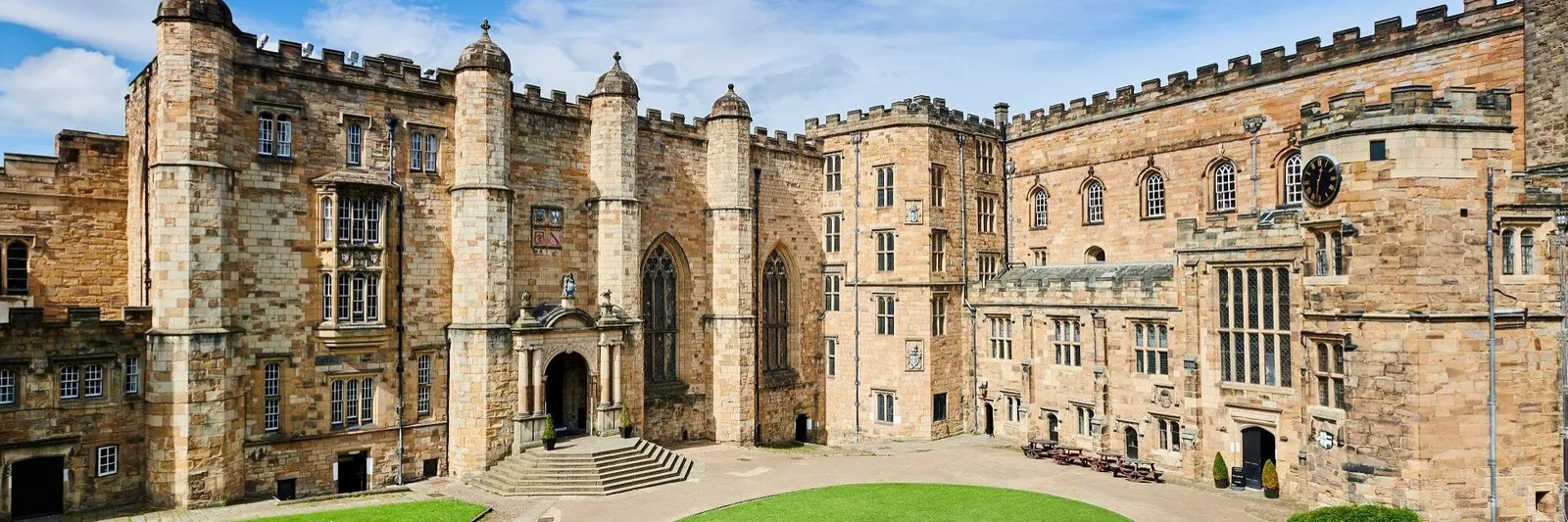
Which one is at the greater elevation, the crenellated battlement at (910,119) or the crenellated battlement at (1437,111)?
the crenellated battlement at (910,119)

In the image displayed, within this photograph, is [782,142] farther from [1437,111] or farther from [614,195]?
[1437,111]

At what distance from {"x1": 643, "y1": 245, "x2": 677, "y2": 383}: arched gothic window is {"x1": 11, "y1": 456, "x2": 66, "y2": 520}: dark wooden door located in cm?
1749

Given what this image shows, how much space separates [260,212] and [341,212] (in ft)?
6.75

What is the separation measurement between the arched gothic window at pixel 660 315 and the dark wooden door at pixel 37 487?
17492mm

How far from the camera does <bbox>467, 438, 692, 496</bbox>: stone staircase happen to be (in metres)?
27.0

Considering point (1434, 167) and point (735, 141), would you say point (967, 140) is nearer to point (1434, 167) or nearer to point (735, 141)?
point (735, 141)

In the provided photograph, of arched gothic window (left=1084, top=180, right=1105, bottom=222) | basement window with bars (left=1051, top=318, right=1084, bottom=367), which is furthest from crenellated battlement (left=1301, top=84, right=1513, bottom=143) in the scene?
arched gothic window (left=1084, top=180, right=1105, bottom=222)

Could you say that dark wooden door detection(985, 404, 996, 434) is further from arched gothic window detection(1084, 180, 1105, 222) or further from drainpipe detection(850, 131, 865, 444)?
arched gothic window detection(1084, 180, 1105, 222)

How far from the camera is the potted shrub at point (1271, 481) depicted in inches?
1024

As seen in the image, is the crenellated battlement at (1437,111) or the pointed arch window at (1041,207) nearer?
the crenellated battlement at (1437,111)

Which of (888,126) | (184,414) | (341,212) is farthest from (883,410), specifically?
(184,414)

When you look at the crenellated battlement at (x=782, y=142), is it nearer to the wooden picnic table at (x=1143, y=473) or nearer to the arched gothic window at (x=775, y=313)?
the arched gothic window at (x=775, y=313)

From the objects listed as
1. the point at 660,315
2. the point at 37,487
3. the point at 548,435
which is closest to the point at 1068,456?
the point at 660,315

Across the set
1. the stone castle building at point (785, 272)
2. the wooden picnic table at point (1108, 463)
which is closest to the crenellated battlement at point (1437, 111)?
the stone castle building at point (785, 272)
